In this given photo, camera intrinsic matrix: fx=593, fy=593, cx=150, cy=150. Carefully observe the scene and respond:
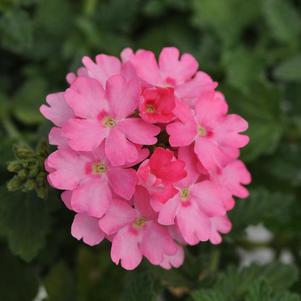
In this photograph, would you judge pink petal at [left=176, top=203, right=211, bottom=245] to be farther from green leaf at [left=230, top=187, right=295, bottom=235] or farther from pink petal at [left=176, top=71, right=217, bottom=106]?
green leaf at [left=230, top=187, right=295, bottom=235]

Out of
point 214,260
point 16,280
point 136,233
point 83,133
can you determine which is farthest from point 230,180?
point 16,280

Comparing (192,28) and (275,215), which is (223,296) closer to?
(275,215)

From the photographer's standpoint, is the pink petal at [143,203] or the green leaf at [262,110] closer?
the pink petal at [143,203]

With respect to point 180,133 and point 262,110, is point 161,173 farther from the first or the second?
point 262,110

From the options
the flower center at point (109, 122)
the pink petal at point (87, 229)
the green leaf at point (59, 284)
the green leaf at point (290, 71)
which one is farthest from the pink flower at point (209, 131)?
the green leaf at point (290, 71)

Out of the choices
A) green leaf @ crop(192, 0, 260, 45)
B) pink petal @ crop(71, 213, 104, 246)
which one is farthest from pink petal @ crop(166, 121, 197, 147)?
green leaf @ crop(192, 0, 260, 45)

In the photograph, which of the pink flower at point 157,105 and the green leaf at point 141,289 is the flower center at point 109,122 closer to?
the pink flower at point 157,105

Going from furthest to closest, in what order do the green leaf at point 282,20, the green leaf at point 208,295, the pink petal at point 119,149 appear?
the green leaf at point 282,20
the green leaf at point 208,295
the pink petal at point 119,149

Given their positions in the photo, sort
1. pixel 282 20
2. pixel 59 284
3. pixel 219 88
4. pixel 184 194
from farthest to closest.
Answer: pixel 282 20
pixel 219 88
pixel 59 284
pixel 184 194
